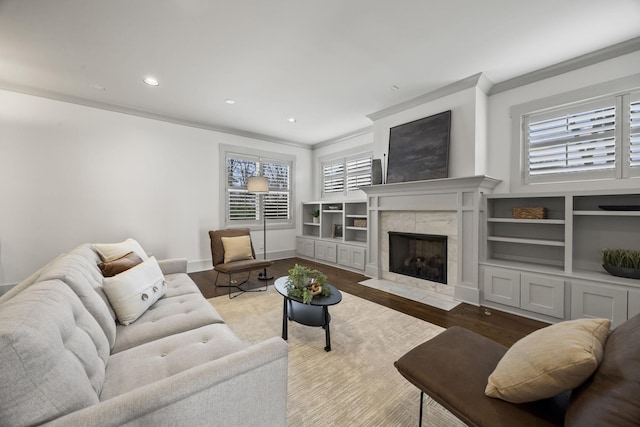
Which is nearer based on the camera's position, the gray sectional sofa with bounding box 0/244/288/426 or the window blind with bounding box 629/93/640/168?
the gray sectional sofa with bounding box 0/244/288/426

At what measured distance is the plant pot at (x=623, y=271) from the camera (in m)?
2.40

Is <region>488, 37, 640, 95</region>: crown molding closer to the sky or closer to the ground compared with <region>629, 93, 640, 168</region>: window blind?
closer to the sky

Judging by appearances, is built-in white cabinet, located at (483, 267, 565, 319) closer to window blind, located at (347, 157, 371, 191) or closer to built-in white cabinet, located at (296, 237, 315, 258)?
window blind, located at (347, 157, 371, 191)

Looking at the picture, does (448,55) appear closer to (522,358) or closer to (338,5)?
(338,5)

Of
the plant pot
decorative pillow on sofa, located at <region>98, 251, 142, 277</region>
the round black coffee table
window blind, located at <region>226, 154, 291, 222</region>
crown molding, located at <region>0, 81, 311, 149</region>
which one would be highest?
crown molding, located at <region>0, 81, 311, 149</region>

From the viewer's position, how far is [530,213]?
303 centimetres

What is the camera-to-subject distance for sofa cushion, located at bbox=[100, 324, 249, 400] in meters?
1.17

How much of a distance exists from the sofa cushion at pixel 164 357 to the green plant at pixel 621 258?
3.63 meters

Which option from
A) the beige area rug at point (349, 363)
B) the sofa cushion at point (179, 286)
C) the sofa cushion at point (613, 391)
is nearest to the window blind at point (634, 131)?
the beige area rug at point (349, 363)

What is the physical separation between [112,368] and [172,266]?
1814mm

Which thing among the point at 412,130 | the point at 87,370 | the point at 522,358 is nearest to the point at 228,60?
the point at 412,130

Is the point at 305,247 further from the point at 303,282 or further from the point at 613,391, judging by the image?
the point at 613,391

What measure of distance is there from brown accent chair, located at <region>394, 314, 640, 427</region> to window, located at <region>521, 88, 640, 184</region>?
2730mm

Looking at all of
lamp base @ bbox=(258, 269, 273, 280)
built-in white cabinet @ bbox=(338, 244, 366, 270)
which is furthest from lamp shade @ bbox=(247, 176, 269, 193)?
built-in white cabinet @ bbox=(338, 244, 366, 270)
